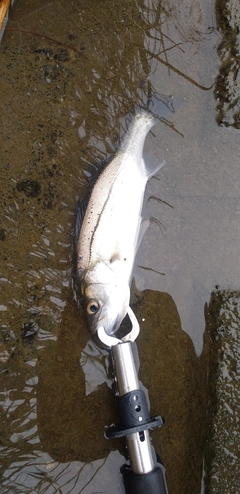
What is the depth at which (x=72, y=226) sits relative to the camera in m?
2.95

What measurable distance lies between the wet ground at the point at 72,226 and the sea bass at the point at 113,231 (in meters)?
0.15

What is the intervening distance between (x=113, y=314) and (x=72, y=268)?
1.64ft

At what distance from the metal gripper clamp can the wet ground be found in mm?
383

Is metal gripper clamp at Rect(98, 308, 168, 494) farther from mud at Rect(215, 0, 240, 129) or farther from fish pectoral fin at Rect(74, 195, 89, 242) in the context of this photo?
mud at Rect(215, 0, 240, 129)

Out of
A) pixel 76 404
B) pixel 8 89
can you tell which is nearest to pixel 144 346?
pixel 76 404

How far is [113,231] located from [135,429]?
1.18m

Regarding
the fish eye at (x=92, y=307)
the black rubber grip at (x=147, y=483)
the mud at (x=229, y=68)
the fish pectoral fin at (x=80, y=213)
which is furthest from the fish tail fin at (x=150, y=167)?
the black rubber grip at (x=147, y=483)

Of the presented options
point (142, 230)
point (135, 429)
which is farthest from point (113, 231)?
point (135, 429)

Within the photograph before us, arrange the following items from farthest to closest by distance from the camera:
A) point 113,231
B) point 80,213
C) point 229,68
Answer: point 229,68
point 80,213
point 113,231

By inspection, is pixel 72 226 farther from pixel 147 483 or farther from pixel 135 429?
pixel 147 483

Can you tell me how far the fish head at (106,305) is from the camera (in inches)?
101

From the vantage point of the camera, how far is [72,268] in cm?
288

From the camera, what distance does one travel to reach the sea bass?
2.60 meters

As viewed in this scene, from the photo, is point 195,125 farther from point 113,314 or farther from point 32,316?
point 32,316
